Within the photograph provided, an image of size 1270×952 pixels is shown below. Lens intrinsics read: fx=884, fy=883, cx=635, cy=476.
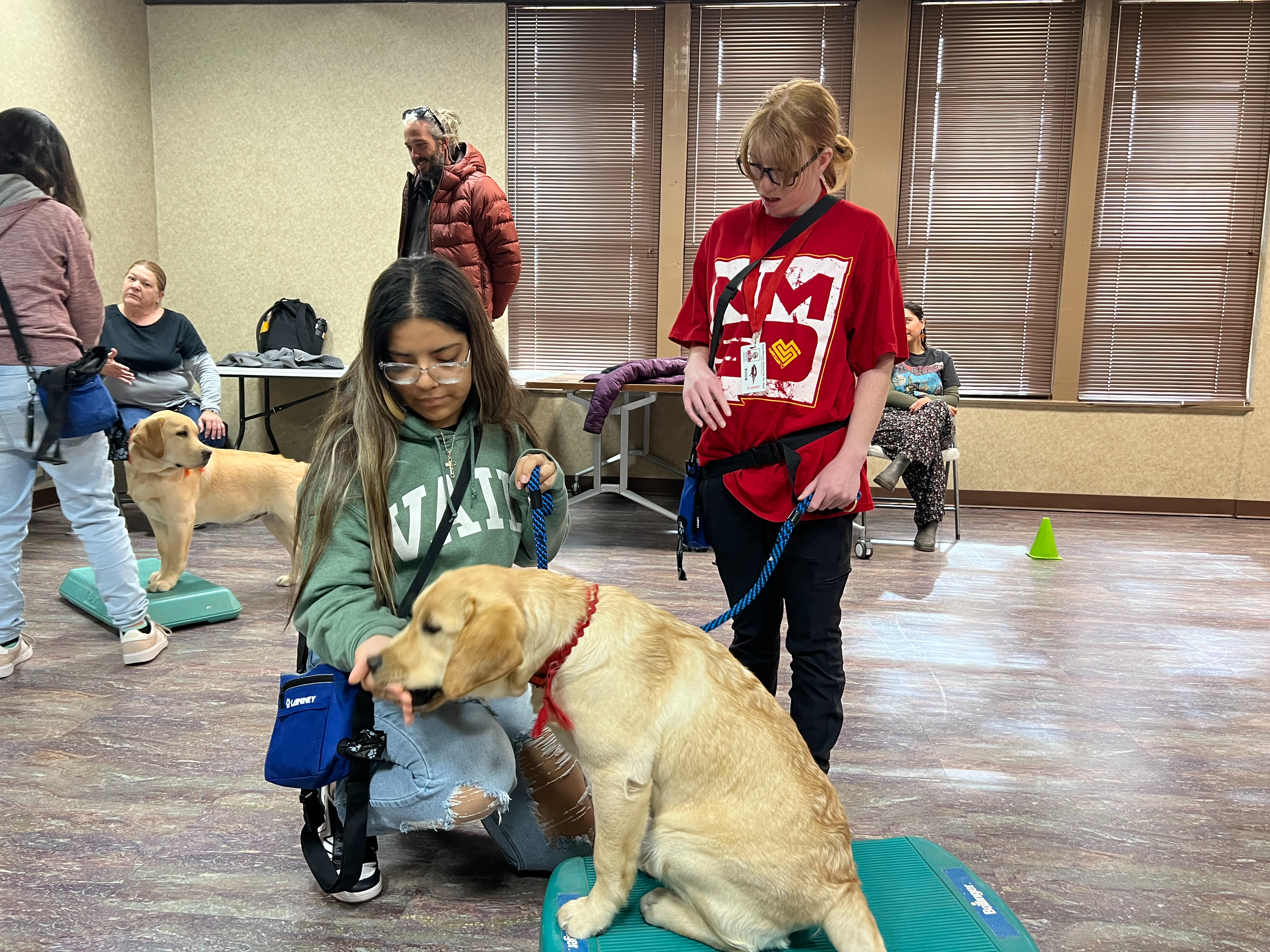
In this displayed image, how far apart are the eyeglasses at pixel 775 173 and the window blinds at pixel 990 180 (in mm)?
4695

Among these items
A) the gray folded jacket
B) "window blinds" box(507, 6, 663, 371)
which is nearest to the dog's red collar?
the gray folded jacket

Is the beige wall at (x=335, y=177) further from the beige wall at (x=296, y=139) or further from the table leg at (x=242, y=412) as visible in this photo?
the table leg at (x=242, y=412)

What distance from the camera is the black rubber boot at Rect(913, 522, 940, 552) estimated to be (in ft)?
16.1

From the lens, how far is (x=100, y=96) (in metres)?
5.71

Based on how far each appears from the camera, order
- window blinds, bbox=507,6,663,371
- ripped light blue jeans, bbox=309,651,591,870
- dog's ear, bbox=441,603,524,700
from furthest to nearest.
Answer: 1. window blinds, bbox=507,6,663,371
2. ripped light blue jeans, bbox=309,651,591,870
3. dog's ear, bbox=441,603,524,700

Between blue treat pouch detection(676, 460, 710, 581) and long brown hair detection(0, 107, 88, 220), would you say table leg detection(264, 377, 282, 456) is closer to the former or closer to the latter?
long brown hair detection(0, 107, 88, 220)

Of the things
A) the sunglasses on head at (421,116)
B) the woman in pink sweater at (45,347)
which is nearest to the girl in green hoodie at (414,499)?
the woman in pink sweater at (45,347)

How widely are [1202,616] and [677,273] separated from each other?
12.5ft

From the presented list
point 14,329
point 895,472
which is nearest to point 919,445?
point 895,472

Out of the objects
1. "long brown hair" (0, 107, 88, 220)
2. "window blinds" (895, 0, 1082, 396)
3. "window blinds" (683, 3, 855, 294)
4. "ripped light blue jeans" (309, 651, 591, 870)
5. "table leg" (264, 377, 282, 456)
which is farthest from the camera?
"table leg" (264, 377, 282, 456)

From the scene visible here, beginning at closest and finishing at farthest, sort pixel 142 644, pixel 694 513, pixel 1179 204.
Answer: pixel 694 513
pixel 142 644
pixel 1179 204

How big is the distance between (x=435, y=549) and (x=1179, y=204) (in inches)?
240

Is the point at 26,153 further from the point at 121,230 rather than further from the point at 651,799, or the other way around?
the point at 121,230

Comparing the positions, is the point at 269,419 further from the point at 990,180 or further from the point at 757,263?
the point at 757,263
